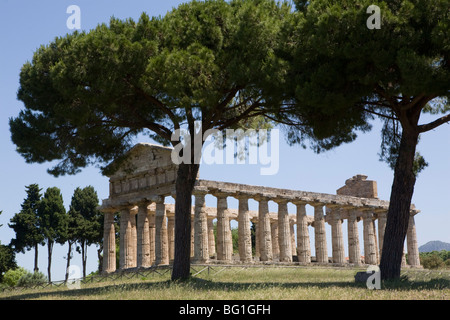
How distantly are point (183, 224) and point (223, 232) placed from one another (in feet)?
45.7

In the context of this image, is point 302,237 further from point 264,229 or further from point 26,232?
point 26,232

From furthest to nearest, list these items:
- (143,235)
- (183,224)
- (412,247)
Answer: (412,247) < (143,235) < (183,224)

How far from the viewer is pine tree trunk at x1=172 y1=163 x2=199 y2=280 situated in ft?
67.9

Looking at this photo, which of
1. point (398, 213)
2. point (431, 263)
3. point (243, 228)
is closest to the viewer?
point (398, 213)

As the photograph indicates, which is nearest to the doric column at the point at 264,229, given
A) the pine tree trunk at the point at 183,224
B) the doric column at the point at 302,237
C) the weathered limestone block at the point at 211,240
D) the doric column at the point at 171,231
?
the doric column at the point at 302,237

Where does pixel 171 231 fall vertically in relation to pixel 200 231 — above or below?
above

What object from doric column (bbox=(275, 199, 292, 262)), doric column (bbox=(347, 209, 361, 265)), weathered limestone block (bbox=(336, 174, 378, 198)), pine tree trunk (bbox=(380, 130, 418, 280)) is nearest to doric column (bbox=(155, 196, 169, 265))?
doric column (bbox=(275, 199, 292, 262))

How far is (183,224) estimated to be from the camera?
68.3ft

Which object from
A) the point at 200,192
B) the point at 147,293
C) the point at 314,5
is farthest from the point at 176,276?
the point at 200,192

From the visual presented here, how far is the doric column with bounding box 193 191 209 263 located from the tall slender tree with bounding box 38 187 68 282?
21959mm

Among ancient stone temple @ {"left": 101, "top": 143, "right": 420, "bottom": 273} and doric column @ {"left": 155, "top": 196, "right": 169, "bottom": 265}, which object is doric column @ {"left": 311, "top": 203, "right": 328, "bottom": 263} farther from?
doric column @ {"left": 155, "top": 196, "right": 169, "bottom": 265}

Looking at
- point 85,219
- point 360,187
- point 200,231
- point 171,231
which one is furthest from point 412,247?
point 85,219

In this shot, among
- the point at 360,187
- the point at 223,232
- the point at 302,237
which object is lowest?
the point at 302,237

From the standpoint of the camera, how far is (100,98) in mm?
19844
